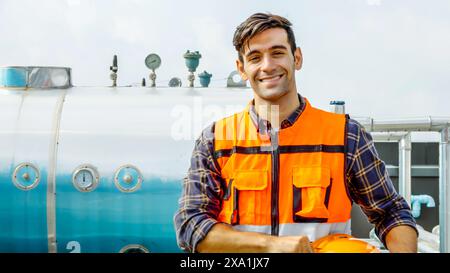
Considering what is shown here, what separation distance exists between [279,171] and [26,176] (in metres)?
3.83

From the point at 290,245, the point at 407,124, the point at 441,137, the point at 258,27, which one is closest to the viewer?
the point at 290,245

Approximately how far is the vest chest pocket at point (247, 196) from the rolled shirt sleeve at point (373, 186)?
0.37 meters

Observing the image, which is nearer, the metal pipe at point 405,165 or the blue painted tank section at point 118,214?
the blue painted tank section at point 118,214

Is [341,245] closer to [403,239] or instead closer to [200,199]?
[403,239]

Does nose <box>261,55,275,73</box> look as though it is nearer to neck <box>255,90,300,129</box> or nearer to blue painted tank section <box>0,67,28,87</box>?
neck <box>255,90,300,129</box>

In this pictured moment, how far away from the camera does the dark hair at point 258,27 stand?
8.22 ft

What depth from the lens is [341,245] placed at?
2.39m

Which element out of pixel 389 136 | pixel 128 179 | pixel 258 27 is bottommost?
pixel 128 179

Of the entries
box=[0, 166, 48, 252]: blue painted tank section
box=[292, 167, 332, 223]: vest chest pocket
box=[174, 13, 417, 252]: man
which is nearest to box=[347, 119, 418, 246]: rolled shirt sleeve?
box=[174, 13, 417, 252]: man

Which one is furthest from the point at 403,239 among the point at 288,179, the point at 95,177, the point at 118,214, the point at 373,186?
the point at 95,177

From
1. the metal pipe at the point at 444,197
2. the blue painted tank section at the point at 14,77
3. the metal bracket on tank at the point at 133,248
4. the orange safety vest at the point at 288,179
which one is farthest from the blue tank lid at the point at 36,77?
the orange safety vest at the point at 288,179

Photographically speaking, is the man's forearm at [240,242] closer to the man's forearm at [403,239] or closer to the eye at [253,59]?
the man's forearm at [403,239]

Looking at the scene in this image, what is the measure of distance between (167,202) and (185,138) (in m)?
0.64

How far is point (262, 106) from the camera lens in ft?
8.61
